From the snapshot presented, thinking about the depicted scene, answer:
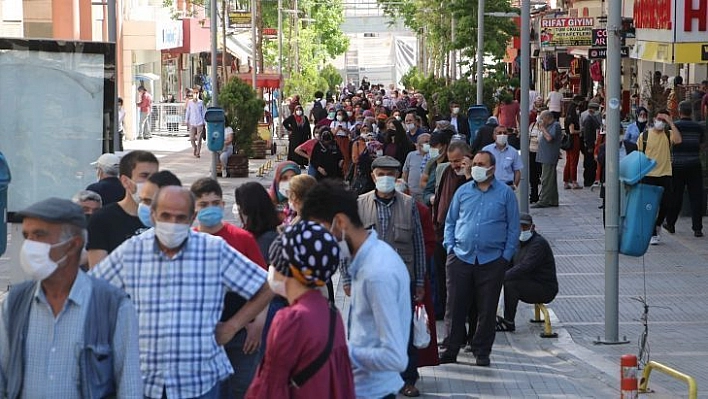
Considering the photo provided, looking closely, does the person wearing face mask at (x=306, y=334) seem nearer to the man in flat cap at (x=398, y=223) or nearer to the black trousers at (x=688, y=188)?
the man in flat cap at (x=398, y=223)

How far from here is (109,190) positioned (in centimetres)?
1007

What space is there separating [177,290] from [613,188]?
7.14m

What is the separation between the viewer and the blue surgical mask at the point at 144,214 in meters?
7.75

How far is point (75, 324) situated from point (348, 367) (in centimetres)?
108

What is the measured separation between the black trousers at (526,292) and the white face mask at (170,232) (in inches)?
285

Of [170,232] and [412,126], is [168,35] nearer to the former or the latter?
[412,126]

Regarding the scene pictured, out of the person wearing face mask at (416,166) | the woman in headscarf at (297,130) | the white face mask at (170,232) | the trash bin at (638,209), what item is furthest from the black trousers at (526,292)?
the woman in headscarf at (297,130)

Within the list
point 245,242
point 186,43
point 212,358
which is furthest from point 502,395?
point 186,43

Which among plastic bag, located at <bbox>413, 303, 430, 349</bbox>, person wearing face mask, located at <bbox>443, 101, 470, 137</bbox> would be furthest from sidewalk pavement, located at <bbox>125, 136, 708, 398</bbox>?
person wearing face mask, located at <bbox>443, 101, 470, 137</bbox>

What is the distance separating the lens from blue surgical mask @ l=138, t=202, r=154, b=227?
775cm

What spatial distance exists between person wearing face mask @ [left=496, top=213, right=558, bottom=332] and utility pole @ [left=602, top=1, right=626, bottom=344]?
0.76 meters

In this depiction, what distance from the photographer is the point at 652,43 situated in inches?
934

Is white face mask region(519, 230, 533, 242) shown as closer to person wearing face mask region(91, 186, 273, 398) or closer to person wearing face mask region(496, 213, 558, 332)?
person wearing face mask region(496, 213, 558, 332)

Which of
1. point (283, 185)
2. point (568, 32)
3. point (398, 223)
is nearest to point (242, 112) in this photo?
point (568, 32)
